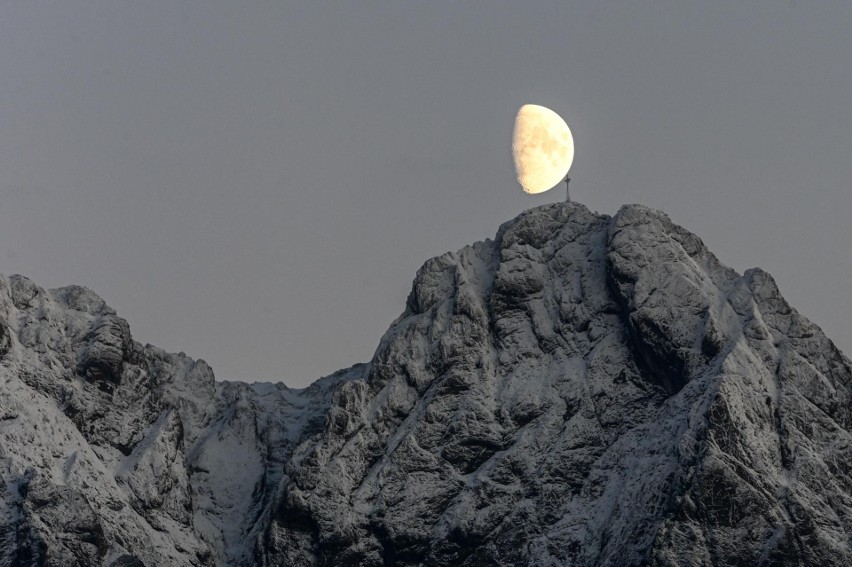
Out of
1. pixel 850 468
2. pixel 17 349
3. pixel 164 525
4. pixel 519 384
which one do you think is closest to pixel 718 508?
pixel 850 468

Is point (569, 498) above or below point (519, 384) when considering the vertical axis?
below

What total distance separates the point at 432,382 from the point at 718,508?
121 ft

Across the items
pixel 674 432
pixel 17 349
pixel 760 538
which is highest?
pixel 17 349

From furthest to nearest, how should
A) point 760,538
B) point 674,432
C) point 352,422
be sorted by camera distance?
point 352,422
point 674,432
point 760,538

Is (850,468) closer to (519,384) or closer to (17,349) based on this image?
(519,384)

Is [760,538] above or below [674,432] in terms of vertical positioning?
below

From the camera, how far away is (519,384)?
19700cm

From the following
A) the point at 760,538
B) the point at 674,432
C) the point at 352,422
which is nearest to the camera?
the point at 760,538

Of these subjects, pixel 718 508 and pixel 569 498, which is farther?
pixel 569 498

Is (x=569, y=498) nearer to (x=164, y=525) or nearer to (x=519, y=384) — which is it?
(x=519, y=384)

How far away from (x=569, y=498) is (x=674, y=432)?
12.2 meters

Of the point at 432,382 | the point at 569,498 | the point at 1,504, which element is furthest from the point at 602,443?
the point at 1,504

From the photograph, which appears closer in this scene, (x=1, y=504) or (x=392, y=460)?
(x=1, y=504)

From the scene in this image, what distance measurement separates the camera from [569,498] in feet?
618
